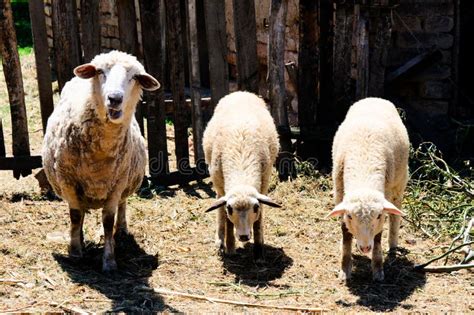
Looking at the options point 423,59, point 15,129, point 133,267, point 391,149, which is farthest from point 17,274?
point 423,59

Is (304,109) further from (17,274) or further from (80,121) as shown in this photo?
(17,274)

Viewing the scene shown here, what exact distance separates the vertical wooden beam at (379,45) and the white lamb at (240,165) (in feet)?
6.75

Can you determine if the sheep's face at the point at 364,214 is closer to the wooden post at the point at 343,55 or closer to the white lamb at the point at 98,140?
the white lamb at the point at 98,140

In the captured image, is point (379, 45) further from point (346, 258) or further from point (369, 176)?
point (346, 258)

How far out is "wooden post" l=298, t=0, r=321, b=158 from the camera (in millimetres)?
9039

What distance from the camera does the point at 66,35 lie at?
8.16m

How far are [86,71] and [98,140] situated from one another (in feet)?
1.82

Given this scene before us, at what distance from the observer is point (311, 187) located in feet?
28.4

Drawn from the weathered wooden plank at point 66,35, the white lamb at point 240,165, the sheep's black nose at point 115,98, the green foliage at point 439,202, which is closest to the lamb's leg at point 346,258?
the white lamb at point 240,165

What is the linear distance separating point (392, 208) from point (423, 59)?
4.18 m

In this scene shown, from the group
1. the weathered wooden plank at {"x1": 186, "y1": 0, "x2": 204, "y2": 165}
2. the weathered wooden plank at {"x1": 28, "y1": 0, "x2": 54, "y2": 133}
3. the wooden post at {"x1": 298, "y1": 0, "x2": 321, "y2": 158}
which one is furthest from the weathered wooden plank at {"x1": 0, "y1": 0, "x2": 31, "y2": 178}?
the wooden post at {"x1": 298, "y1": 0, "x2": 321, "y2": 158}

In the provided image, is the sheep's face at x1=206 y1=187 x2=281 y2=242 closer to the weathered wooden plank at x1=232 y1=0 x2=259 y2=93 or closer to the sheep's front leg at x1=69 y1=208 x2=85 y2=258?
the sheep's front leg at x1=69 y1=208 x2=85 y2=258

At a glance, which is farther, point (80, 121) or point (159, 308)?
point (80, 121)

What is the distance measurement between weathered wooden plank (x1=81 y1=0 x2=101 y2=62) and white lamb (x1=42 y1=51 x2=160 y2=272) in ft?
5.05
